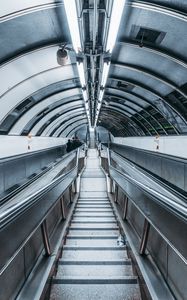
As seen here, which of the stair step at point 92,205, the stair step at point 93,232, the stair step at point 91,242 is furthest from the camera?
the stair step at point 92,205

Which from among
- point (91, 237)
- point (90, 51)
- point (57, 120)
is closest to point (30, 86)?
point (90, 51)

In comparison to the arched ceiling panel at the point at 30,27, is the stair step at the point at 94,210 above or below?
below

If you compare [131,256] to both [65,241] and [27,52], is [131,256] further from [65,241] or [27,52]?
[27,52]

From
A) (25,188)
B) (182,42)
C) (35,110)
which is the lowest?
(25,188)

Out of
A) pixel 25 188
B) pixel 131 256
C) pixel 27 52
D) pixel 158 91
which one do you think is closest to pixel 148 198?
pixel 131 256

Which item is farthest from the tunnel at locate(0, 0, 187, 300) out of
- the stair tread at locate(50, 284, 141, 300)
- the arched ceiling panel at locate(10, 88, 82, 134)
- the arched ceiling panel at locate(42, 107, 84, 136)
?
the arched ceiling panel at locate(42, 107, 84, 136)

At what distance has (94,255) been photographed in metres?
3.69

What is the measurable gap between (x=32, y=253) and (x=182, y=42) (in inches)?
171

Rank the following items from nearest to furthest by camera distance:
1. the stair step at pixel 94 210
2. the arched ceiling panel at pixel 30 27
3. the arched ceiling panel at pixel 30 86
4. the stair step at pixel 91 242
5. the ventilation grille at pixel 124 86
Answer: the arched ceiling panel at pixel 30 27 → the stair step at pixel 91 242 → the stair step at pixel 94 210 → the arched ceiling panel at pixel 30 86 → the ventilation grille at pixel 124 86

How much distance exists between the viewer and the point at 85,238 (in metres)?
4.27

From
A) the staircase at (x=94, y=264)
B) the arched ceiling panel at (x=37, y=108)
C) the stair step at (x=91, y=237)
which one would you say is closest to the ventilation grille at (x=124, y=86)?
the arched ceiling panel at (x=37, y=108)

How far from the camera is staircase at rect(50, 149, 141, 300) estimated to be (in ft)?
8.86

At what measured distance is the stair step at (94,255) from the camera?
359cm

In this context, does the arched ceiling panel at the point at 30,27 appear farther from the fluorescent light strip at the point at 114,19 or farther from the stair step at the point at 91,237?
the stair step at the point at 91,237
